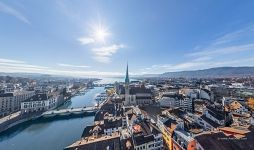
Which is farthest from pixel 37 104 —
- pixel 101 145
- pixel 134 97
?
pixel 101 145

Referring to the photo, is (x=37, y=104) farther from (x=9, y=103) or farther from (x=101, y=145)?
(x=101, y=145)

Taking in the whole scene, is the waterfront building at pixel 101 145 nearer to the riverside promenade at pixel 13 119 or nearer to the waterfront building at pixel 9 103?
the riverside promenade at pixel 13 119

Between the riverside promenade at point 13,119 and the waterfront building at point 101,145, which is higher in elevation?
the waterfront building at point 101,145

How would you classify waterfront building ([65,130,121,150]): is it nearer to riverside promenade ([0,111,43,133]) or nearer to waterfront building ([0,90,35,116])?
riverside promenade ([0,111,43,133])

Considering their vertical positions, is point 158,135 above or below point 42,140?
above

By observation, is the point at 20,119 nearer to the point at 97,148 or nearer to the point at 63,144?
the point at 63,144

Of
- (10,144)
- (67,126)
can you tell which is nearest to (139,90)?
(67,126)

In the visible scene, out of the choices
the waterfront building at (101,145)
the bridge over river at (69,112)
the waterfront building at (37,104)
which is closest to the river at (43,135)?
the bridge over river at (69,112)

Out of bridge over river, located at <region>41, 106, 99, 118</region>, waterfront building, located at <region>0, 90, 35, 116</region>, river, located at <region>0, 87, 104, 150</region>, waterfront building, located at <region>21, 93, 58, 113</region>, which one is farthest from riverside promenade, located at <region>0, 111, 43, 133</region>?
waterfront building, located at <region>0, 90, 35, 116</region>
